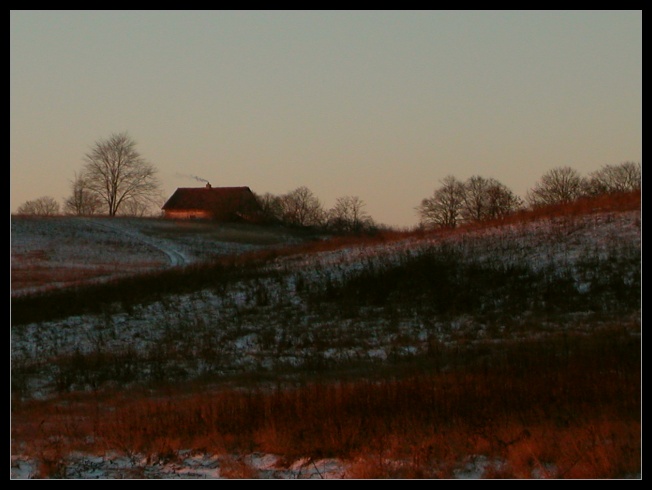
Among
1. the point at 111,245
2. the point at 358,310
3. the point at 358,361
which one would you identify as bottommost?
the point at 358,361

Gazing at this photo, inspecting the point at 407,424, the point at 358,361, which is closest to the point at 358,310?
the point at 358,361

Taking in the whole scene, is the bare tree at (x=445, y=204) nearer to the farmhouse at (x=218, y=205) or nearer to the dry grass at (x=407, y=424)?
the farmhouse at (x=218, y=205)

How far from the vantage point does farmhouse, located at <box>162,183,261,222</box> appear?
68.6 meters

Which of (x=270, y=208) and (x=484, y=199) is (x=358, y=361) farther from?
(x=270, y=208)

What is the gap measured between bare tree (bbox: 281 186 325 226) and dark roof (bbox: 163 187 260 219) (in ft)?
8.03

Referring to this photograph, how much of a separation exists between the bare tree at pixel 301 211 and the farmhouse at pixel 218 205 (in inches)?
93.0

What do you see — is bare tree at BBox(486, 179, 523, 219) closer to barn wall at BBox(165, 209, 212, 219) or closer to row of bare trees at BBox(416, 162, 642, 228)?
row of bare trees at BBox(416, 162, 642, 228)

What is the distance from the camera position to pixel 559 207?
99.4 feet

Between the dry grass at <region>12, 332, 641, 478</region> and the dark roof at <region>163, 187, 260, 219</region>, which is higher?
the dark roof at <region>163, 187, 260, 219</region>

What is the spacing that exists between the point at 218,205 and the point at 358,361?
5296 centimetres

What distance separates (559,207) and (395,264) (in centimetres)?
722

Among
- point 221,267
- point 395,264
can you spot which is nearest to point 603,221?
point 395,264

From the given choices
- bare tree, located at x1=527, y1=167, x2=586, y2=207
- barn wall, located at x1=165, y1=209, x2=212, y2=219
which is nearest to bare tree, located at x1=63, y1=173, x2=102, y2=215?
barn wall, located at x1=165, y1=209, x2=212, y2=219

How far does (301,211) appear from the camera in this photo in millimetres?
69500
